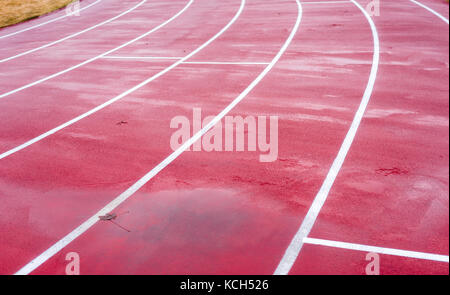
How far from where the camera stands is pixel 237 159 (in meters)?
6.39

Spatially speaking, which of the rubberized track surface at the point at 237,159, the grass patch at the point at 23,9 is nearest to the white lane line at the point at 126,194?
the rubberized track surface at the point at 237,159

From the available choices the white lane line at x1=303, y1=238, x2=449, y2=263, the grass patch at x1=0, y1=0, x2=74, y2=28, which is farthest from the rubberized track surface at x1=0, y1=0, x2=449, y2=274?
the grass patch at x1=0, y1=0, x2=74, y2=28

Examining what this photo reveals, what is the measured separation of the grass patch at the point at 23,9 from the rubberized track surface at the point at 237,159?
6.91m

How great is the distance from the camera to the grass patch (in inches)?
707

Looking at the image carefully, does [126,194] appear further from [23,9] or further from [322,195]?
[23,9]

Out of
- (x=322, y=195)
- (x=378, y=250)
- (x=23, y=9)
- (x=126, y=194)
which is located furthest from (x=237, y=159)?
(x=23, y=9)

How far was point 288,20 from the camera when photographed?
44.9 ft

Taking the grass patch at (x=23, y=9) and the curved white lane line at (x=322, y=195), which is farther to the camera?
the grass patch at (x=23, y=9)

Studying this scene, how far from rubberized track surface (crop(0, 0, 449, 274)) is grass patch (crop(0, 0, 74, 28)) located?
22.7 feet

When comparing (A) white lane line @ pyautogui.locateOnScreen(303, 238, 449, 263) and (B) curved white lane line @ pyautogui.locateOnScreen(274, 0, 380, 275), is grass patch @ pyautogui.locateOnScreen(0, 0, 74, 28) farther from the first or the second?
(A) white lane line @ pyautogui.locateOnScreen(303, 238, 449, 263)

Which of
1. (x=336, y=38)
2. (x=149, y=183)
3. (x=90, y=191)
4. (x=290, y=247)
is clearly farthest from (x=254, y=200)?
(x=336, y=38)

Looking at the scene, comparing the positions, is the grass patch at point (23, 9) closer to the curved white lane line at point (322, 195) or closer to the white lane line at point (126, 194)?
the white lane line at point (126, 194)

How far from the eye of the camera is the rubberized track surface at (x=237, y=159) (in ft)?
15.3

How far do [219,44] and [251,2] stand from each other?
5.79m
